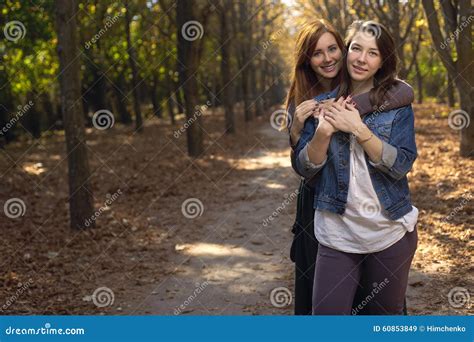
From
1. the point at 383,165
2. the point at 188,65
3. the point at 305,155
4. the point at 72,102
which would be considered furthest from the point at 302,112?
the point at 188,65

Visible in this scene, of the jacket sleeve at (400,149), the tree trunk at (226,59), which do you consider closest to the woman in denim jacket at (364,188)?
the jacket sleeve at (400,149)

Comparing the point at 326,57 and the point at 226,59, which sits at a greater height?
the point at 226,59

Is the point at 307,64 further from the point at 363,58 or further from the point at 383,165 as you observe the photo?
the point at 383,165

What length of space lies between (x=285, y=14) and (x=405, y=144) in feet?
107

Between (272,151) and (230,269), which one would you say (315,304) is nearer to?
(230,269)

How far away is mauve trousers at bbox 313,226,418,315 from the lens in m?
2.74

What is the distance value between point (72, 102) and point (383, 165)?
628 centimetres

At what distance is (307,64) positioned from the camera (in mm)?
3264

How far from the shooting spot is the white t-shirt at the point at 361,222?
2.73 metres

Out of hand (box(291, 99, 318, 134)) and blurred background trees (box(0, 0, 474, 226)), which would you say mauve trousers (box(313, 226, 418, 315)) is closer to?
hand (box(291, 99, 318, 134))

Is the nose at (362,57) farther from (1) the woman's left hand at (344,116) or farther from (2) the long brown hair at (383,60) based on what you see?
(1) the woman's left hand at (344,116)

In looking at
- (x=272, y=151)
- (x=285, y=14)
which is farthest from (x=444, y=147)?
(x=285, y=14)

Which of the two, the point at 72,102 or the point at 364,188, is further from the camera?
the point at 72,102

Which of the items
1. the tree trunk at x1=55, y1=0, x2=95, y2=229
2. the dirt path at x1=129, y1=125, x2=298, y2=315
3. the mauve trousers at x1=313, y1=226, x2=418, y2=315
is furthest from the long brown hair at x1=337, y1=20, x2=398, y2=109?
the tree trunk at x1=55, y1=0, x2=95, y2=229
